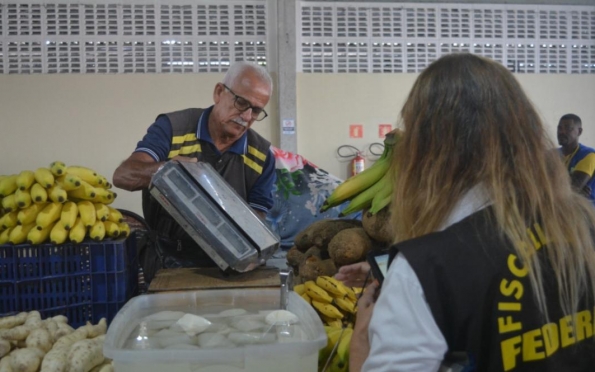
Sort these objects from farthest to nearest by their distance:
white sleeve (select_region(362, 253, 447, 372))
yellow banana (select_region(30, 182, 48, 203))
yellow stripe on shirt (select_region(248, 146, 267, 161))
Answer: yellow stripe on shirt (select_region(248, 146, 267, 161)) → yellow banana (select_region(30, 182, 48, 203)) → white sleeve (select_region(362, 253, 447, 372))

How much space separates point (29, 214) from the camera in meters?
2.03

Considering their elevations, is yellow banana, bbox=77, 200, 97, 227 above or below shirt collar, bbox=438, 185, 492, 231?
below

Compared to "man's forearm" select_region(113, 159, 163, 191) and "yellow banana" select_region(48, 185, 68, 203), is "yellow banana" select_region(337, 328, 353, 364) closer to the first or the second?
"man's forearm" select_region(113, 159, 163, 191)

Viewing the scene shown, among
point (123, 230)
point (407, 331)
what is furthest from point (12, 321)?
point (407, 331)

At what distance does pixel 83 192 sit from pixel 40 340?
72cm

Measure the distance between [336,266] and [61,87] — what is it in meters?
4.08

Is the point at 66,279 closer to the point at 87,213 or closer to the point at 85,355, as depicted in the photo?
the point at 87,213

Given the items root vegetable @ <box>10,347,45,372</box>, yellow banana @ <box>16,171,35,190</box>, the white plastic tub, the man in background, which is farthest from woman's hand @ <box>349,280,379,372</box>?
the man in background

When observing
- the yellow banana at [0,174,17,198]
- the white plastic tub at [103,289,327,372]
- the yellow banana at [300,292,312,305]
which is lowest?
the yellow banana at [300,292,312,305]

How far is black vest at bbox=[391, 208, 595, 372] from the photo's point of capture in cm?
84

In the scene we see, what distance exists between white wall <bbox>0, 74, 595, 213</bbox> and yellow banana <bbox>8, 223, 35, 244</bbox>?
320 centimetres

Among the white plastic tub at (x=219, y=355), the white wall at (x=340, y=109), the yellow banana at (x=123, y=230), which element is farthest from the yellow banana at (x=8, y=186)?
the white wall at (x=340, y=109)

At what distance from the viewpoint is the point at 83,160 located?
16.9 feet

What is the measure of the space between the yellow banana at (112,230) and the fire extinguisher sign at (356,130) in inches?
144
